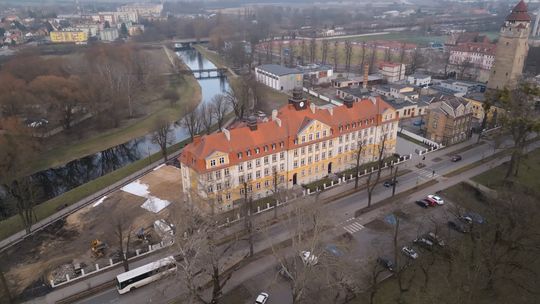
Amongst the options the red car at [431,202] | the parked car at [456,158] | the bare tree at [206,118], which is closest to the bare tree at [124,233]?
the bare tree at [206,118]

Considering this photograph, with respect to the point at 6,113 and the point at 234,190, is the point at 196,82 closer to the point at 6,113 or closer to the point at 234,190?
the point at 6,113

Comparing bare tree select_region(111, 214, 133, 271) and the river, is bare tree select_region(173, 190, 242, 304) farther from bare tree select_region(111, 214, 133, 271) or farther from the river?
the river

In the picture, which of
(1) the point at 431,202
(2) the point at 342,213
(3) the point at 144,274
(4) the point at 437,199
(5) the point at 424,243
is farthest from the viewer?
(4) the point at 437,199

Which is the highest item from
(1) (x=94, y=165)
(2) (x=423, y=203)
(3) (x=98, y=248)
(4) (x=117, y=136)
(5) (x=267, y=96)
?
(2) (x=423, y=203)

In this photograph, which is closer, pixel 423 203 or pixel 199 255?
pixel 199 255

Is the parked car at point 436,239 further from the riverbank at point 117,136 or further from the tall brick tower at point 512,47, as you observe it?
the riverbank at point 117,136

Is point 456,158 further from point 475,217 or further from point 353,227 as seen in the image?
point 353,227

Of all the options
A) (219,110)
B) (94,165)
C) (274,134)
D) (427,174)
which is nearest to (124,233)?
(274,134)
